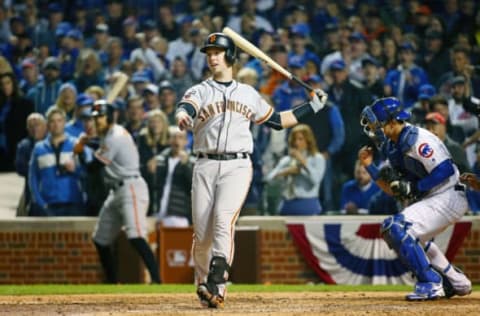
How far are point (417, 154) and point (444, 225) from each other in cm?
65

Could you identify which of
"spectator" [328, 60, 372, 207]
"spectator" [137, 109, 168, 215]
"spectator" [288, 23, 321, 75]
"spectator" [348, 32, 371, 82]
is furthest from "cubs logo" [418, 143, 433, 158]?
"spectator" [288, 23, 321, 75]

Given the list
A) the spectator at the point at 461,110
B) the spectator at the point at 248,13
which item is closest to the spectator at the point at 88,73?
the spectator at the point at 248,13

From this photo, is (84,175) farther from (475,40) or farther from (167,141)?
(475,40)

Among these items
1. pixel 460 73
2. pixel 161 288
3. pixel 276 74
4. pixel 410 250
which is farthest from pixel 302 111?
pixel 276 74

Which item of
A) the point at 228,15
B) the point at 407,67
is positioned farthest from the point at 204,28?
the point at 407,67

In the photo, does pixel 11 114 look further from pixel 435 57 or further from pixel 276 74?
pixel 435 57

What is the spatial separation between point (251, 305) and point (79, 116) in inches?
234

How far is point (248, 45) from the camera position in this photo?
957cm

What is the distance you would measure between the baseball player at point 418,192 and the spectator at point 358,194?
375cm

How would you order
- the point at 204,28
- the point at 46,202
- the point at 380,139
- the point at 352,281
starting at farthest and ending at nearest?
the point at 204,28, the point at 46,202, the point at 352,281, the point at 380,139

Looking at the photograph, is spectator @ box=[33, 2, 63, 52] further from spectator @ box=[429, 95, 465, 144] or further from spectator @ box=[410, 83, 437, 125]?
spectator @ box=[429, 95, 465, 144]

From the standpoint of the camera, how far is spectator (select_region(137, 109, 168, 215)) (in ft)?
45.4

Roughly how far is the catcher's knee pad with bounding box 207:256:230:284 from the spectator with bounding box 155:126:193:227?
4.72 meters

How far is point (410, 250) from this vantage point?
905cm
